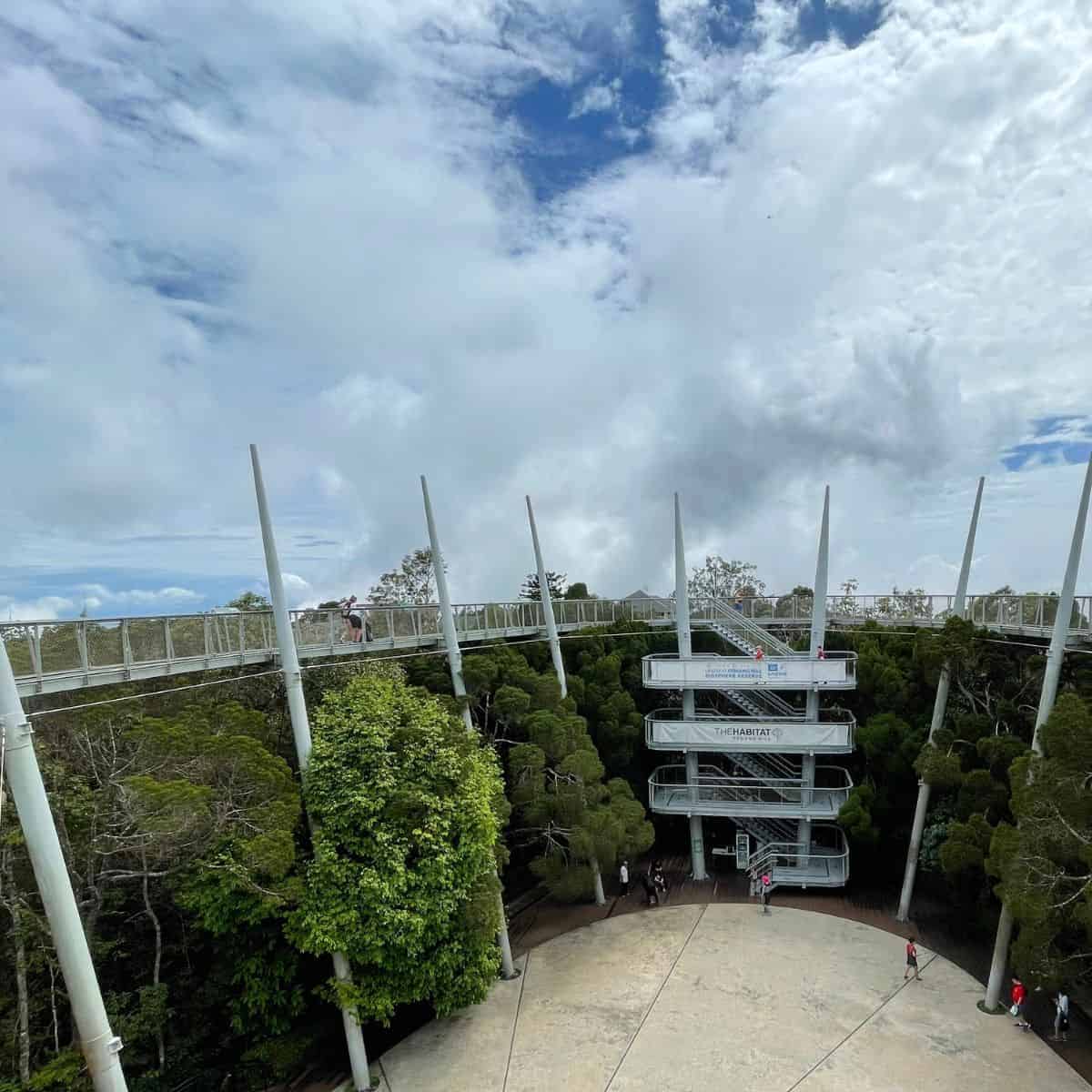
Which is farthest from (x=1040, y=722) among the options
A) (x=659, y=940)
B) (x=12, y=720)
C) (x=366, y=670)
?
(x=12, y=720)

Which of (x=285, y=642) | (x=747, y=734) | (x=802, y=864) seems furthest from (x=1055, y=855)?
(x=285, y=642)

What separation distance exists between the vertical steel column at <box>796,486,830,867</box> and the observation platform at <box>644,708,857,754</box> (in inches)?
23.8

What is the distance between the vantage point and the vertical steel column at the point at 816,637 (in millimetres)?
25516

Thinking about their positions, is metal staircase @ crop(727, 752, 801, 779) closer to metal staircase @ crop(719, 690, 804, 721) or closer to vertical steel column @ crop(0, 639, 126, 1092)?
metal staircase @ crop(719, 690, 804, 721)

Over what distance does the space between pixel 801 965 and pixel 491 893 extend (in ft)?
30.7

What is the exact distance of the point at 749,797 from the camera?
26062mm

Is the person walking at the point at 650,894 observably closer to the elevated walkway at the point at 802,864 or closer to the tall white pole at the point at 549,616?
the elevated walkway at the point at 802,864

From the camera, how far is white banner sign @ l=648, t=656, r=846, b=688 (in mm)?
25297

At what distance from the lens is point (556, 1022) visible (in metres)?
17.1

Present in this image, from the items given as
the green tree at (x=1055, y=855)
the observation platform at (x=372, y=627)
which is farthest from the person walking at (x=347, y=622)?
the green tree at (x=1055, y=855)

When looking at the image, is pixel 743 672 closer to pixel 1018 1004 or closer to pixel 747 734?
pixel 747 734

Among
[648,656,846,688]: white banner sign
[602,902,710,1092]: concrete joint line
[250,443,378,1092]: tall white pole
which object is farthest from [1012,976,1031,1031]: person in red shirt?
[250,443,378,1092]: tall white pole

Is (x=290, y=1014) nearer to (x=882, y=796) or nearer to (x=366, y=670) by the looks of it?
(x=366, y=670)

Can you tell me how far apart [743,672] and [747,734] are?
7.35 ft
